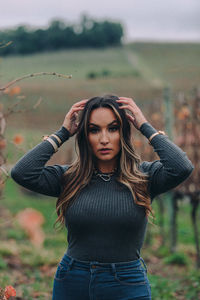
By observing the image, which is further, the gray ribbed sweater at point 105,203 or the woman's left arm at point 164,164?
the woman's left arm at point 164,164

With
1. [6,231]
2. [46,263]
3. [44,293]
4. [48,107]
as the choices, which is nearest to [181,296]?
[44,293]

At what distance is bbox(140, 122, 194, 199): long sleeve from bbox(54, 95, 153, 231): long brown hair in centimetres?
8

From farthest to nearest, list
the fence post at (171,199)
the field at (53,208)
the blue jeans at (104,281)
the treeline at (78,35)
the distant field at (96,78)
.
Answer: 1. the treeline at (78,35)
2. the distant field at (96,78)
3. the fence post at (171,199)
4. the field at (53,208)
5. the blue jeans at (104,281)

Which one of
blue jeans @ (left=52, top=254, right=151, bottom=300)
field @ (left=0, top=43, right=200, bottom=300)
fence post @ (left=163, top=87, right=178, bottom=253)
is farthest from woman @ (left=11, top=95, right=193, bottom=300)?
fence post @ (left=163, top=87, right=178, bottom=253)

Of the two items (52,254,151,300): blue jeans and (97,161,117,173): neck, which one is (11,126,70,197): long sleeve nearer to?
(97,161,117,173): neck

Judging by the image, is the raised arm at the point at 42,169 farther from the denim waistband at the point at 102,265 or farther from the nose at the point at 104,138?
the denim waistband at the point at 102,265

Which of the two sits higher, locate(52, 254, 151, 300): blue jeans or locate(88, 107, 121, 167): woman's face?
locate(88, 107, 121, 167): woman's face

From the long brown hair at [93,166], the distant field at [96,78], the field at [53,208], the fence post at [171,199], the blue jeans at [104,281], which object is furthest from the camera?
the distant field at [96,78]

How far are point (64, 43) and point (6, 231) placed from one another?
16.9m

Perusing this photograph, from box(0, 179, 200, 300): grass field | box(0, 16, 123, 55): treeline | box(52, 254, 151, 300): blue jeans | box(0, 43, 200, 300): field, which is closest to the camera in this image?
box(52, 254, 151, 300): blue jeans

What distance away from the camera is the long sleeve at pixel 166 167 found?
8.42ft

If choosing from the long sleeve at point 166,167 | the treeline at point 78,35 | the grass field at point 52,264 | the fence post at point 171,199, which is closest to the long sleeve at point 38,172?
the long sleeve at point 166,167

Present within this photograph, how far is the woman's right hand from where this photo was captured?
2752 millimetres

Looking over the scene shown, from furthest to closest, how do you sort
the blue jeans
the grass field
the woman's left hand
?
the grass field
the woman's left hand
the blue jeans
